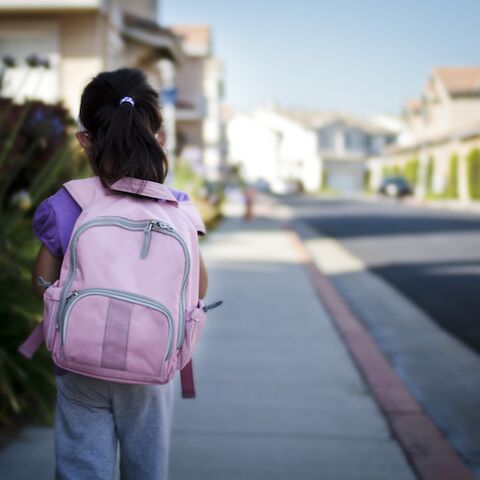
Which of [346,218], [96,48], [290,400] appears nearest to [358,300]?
[290,400]

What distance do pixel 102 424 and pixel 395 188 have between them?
56006 mm

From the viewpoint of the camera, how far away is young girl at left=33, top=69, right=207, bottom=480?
8.61 feet

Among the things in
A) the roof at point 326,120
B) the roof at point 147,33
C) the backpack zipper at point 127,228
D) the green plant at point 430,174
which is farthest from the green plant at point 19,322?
the roof at point 326,120

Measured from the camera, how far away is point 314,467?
438cm

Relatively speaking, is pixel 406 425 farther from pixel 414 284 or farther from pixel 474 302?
pixel 414 284

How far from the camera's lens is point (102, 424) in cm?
272

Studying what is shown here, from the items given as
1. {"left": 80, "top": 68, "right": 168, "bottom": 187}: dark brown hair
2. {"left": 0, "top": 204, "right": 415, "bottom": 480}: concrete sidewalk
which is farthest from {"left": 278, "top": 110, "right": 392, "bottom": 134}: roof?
{"left": 80, "top": 68, "right": 168, "bottom": 187}: dark brown hair

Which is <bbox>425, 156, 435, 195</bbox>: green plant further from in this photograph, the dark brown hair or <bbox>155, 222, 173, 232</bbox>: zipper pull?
<bbox>155, 222, 173, 232</bbox>: zipper pull

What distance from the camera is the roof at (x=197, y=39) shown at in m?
43.1

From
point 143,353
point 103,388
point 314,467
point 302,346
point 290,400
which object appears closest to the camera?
→ point 143,353

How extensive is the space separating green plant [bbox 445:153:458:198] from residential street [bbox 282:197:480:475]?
2982 cm

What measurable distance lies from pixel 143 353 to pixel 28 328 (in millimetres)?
2655

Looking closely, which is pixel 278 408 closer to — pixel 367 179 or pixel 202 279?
pixel 202 279

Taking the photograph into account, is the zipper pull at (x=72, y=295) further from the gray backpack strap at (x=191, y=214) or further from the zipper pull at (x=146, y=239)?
the gray backpack strap at (x=191, y=214)
